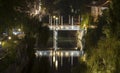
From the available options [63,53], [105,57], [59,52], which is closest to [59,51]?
[59,52]

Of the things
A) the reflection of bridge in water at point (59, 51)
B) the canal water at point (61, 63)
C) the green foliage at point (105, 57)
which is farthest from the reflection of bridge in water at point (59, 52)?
the green foliage at point (105, 57)

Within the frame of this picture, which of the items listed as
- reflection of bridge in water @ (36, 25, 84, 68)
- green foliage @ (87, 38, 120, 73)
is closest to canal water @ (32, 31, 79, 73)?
reflection of bridge in water @ (36, 25, 84, 68)

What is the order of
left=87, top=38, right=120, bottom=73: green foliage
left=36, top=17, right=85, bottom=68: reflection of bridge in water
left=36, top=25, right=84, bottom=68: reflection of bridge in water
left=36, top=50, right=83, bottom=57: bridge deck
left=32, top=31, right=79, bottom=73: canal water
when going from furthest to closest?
left=36, top=50, right=83, bottom=57: bridge deck < left=36, top=25, right=84, bottom=68: reflection of bridge in water < left=36, top=17, right=85, bottom=68: reflection of bridge in water < left=32, top=31, right=79, bottom=73: canal water < left=87, top=38, right=120, bottom=73: green foliage

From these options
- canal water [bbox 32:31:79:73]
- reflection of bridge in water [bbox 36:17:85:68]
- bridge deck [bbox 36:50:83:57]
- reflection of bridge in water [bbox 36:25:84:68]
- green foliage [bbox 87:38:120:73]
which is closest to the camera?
green foliage [bbox 87:38:120:73]

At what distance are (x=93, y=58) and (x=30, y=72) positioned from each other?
54.9 feet

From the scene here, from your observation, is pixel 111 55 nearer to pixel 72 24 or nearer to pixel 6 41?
pixel 6 41

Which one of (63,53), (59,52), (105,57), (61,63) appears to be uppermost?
(105,57)

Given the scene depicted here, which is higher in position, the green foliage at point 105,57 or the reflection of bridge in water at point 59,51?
the green foliage at point 105,57

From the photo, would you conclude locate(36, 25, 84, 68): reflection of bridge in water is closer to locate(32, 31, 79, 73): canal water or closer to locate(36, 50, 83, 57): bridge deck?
locate(36, 50, 83, 57): bridge deck

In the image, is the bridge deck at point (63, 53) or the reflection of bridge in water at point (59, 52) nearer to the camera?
the reflection of bridge in water at point (59, 52)

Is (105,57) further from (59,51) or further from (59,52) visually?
(59,51)

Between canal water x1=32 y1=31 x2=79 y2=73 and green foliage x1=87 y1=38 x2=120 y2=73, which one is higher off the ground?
green foliage x1=87 y1=38 x2=120 y2=73

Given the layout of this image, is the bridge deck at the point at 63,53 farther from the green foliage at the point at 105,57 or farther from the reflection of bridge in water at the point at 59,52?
the green foliage at the point at 105,57

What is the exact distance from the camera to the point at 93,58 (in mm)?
12844
